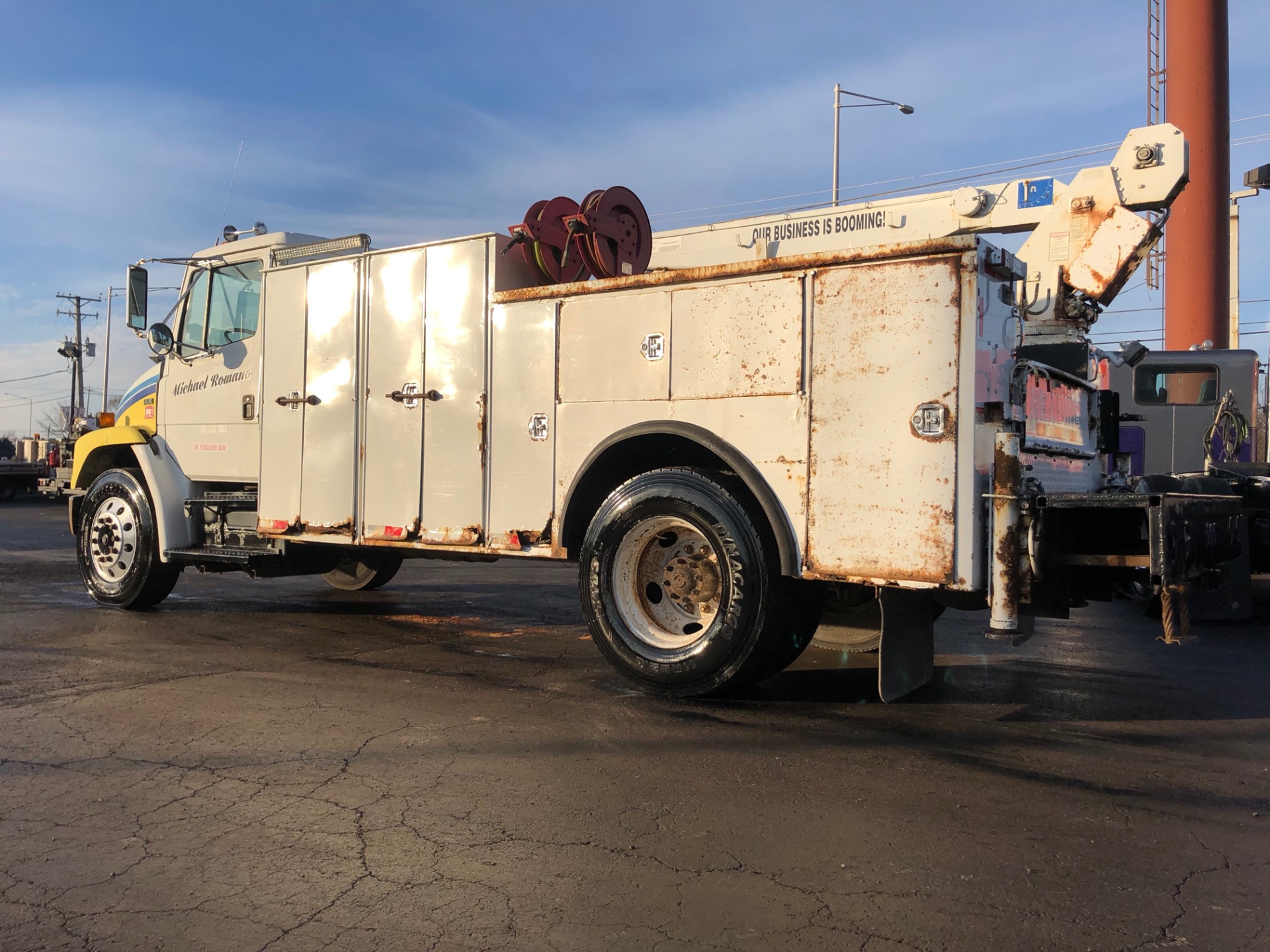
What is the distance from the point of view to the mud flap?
4.88m

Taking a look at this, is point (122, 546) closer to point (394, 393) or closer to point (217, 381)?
point (217, 381)

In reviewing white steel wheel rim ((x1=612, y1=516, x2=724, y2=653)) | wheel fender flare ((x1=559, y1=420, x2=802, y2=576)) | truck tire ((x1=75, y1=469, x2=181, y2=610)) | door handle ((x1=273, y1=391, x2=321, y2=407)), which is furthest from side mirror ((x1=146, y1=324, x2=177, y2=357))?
white steel wheel rim ((x1=612, y1=516, x2=724, y2=653))

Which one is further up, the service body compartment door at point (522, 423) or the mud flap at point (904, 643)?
the service body compartment door at point (522, 423)

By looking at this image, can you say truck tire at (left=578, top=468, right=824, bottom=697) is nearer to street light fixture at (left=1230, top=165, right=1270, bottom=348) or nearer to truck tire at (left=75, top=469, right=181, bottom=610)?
truck tire at (left=75, top=469, right=181, bottom=610)

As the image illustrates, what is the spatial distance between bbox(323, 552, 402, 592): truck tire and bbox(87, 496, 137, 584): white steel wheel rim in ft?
5.84

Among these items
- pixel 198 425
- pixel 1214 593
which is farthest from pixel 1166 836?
pixel 198 425

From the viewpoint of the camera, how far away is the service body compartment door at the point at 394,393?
21.7 feet

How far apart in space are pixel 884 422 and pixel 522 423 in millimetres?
2298

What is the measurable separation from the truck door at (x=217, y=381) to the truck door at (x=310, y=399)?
33 cm

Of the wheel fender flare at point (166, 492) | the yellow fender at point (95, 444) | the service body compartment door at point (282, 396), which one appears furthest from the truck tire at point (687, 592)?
the yellow fender at point (95, 444)

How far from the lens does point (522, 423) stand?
6066mm

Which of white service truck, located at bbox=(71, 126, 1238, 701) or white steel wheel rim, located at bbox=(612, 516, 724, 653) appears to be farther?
white steel wheel rim, located at bbox=(612, 516, 724, 653)

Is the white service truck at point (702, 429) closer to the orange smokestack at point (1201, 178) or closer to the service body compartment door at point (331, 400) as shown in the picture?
the service body compartment door at point (331, 400)

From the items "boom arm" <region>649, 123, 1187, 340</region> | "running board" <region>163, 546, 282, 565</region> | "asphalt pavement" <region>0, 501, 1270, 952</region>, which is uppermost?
"boom arm" <region>649, 123, 1187, 340</region>
